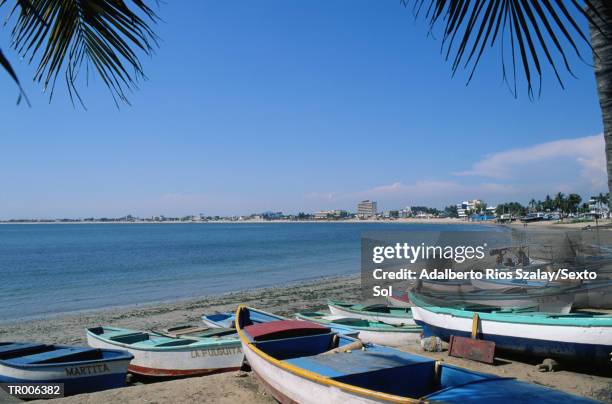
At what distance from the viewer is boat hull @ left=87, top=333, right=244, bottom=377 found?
10484 millimetres

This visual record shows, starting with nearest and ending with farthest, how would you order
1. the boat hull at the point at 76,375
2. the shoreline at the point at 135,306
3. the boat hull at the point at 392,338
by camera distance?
the boat hull at the point at 76,375
the boat hull at the point at 392,338
the shoreline at the point at 135,306

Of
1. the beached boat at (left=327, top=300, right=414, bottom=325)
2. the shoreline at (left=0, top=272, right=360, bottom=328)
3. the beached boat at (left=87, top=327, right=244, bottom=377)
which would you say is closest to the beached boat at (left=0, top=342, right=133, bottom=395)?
the beached boat at (left=87, top=327, right=244, bottom=377)

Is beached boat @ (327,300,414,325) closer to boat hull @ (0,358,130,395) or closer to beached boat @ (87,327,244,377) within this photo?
beached boat @ (87,327,244,377)

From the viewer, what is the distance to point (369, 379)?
20.4 ft

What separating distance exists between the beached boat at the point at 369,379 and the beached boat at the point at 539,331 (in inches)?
159

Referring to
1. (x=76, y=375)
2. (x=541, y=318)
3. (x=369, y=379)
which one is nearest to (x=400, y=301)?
(x=541, y=318)

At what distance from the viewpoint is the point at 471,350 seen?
34.6 feet

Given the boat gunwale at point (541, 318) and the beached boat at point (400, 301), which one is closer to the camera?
the boat gunwale at point (541, 318)

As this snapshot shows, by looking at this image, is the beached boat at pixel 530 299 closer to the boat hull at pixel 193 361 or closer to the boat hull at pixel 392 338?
the boat hull at pixel 392 338

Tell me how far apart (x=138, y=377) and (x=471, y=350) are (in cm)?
776

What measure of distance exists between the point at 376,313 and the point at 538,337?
5.66 metres

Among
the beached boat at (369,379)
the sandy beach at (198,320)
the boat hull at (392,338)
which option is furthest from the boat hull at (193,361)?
the boat hull at (392,338)

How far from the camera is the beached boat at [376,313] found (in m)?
14.3

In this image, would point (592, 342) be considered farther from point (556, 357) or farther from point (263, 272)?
point (263, 272)
